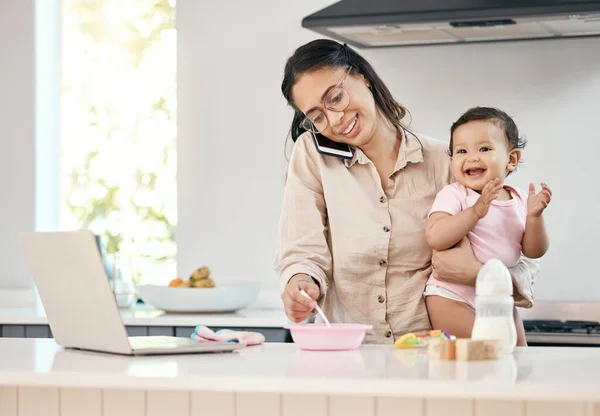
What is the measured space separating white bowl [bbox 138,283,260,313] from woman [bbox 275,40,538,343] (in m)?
1.12

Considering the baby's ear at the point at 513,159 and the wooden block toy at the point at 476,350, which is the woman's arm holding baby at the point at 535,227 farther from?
the wooden block toy at the point at 476,350

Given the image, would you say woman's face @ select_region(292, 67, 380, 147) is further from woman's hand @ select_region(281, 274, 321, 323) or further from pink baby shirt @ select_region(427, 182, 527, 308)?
woman's hand @ select_region(281, 274, 321, 323)

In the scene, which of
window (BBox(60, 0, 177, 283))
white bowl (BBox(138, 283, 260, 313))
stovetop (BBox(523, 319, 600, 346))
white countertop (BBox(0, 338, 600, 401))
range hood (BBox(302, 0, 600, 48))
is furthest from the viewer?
window (BBox(60, 0, 177, 283))

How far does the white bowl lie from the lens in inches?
133

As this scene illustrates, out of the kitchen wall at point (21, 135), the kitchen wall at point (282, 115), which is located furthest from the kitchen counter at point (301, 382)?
the kitchen wall at point (21, 135)

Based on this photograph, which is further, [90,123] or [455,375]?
[90,123]

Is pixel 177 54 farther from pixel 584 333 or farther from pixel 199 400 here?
pixel 199 400

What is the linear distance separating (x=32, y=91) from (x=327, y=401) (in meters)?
2.76

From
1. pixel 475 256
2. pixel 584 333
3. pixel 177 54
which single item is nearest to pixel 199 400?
pixel 475 256

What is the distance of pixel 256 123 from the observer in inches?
149

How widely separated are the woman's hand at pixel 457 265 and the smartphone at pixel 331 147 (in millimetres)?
315

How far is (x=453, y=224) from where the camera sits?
2137 mm

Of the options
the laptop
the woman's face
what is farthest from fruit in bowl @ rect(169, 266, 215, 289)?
the laptop

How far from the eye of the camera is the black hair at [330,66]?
2.23 m
